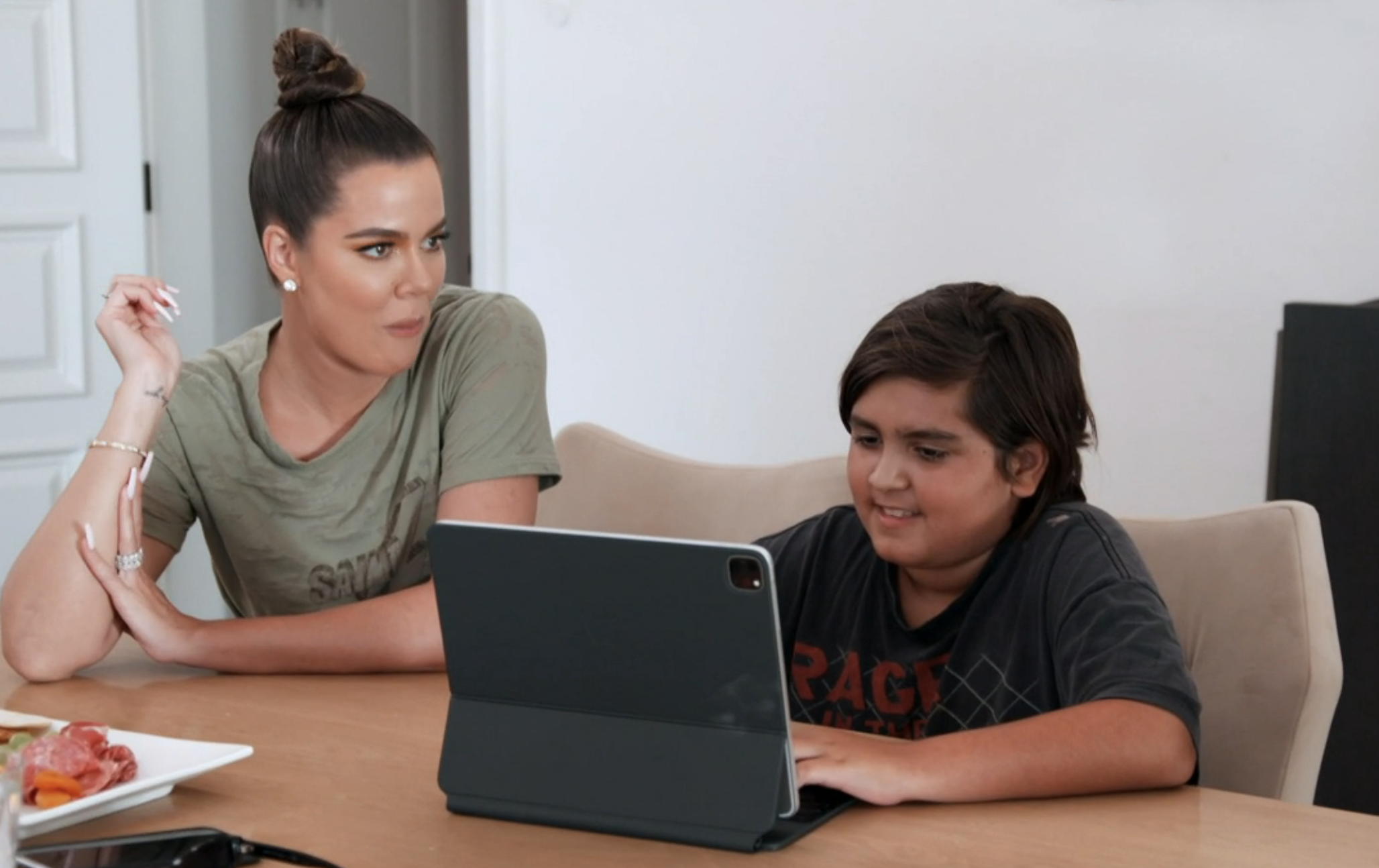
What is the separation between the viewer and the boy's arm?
3.63 ft

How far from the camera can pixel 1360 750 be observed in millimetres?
2105

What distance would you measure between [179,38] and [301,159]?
213cm

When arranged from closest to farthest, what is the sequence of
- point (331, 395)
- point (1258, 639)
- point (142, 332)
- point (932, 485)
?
point (1258, 639) < point (932, 485) < point (142, 332) < point (331, 395)

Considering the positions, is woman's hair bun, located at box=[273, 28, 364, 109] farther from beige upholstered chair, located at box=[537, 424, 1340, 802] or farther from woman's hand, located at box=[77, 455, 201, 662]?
beige upholstered chair, located at box=[537, 424, 1340, 802]

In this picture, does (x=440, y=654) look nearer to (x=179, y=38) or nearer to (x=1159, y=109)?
(x=1159, y=109)

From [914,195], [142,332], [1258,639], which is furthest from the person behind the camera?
[914,195]

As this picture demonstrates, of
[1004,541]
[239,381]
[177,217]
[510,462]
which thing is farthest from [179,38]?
[1004,541]

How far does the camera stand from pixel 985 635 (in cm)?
144

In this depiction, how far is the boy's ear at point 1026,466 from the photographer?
1.52 meters

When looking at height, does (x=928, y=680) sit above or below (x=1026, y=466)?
below

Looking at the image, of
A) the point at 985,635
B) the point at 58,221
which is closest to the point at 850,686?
the point at 985,635

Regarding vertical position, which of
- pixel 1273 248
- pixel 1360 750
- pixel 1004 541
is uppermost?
pixel 1273 248

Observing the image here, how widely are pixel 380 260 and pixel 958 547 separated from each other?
65cm

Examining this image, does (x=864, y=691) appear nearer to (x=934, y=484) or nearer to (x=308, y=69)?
(x=934, y=484)
